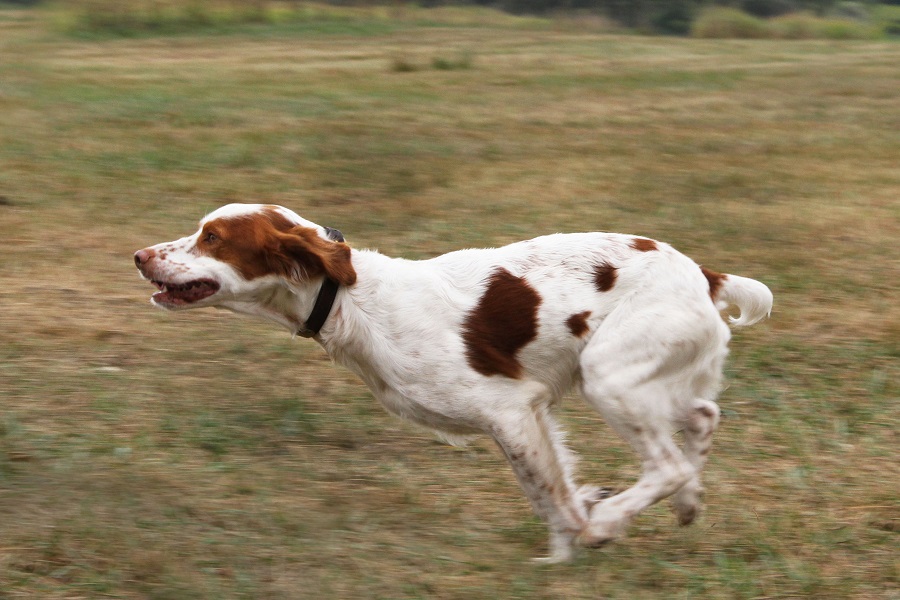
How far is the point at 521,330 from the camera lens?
168 inches

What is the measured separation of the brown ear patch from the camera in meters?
4.23

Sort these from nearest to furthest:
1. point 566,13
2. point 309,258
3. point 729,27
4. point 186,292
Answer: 1. point 309,258
2. point 186,292
3. point 729,27
4. point 566,13

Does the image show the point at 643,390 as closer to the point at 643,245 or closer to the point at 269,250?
the point at 643,245

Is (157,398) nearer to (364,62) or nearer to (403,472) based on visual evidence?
(403,472)

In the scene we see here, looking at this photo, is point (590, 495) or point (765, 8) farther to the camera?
point (765, 8)

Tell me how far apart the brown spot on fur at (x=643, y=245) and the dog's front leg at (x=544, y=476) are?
688 millimetres

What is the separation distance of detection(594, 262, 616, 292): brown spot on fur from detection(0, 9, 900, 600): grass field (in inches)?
36.7

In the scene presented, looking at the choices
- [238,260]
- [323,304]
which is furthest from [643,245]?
[238,260]

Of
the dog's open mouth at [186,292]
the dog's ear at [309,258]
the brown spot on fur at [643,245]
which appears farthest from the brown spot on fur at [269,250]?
the brown spot on fur at [643,245]

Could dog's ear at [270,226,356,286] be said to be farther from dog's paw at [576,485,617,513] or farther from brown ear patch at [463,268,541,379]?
dog's paw at [576,485,617,513]

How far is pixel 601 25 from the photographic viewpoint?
29.2 meters

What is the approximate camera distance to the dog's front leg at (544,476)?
13.8ft

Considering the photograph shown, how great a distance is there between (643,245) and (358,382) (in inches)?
84.2

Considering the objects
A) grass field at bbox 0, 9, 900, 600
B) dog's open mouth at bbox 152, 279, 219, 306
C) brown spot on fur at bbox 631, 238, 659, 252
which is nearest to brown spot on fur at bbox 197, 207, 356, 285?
dog's open mouth at bbox 152, 279, 219, 306
